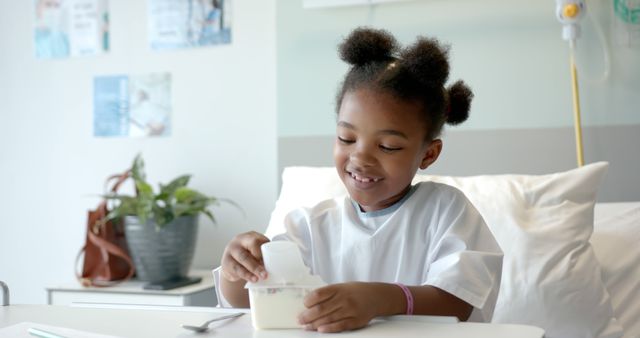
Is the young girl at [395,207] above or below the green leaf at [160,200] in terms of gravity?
above

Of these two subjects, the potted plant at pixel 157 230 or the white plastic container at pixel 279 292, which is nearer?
the white plastic container at pixel 279 292

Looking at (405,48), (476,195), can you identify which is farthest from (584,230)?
(405,48)

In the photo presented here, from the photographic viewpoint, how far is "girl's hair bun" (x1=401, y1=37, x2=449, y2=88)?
1.15 m

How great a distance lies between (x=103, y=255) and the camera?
2.30 metres

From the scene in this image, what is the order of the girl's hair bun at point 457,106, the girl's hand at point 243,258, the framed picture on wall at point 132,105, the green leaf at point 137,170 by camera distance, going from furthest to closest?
the framed picture on wall at point 132,105 → the green leaf at point 137,170 → the girl's hair bun at point 457,106 → the girl's hand at point 243,258

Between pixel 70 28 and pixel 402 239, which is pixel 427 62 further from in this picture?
pixel 70 28

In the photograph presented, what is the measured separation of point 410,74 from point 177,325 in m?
0.54

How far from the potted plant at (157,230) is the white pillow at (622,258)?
47.6 inches

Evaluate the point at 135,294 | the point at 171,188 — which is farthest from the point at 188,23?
the point at 135,294

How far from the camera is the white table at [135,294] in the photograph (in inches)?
83.0

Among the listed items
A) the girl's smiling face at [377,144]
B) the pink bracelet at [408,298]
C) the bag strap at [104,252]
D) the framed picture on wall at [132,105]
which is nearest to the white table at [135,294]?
the bag strap at [104,252]

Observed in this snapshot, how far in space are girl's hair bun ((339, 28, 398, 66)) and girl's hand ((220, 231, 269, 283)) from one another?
39cm

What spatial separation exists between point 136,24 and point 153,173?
551 mm

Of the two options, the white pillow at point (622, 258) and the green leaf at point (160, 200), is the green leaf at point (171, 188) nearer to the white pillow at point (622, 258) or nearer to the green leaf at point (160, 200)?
the green leaf at point (160, 200)
